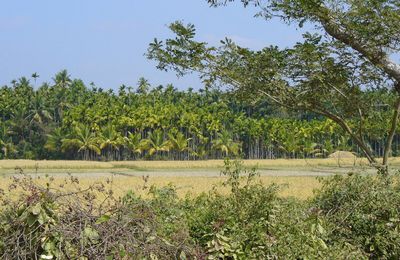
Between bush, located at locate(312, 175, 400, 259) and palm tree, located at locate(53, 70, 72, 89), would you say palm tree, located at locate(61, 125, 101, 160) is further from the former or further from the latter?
bush, located at locate(312, 175, 400, 259)

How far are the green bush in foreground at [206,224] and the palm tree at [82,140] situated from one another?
59228 mm

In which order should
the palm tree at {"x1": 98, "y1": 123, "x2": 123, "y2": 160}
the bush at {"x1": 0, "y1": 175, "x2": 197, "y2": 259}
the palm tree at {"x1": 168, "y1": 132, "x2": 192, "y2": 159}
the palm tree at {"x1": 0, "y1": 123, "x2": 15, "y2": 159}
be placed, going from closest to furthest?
the bush at {"x1": 0, "y1": 175, "x2": 197, "y2": 259}
the palm tree at {"x1": 98, "y1": 123, "x2": 123, "y2": 160}
the palm tree at {"x1": 168, "y1": 132, "x2": 192, "y2": 159}
the palm tree at {"x1": 0, "y1": 123, "x2": 15, "y2": 159}

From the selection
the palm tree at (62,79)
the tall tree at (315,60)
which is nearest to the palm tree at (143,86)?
the palm tree at (62,79)

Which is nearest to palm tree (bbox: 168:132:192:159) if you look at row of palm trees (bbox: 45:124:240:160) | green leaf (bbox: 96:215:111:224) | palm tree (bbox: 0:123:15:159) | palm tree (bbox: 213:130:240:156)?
row of palm trees (bbox: 45:124:240:160)

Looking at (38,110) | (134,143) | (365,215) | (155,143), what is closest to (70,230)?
(365,215)

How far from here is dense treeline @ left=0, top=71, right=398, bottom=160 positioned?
67875 mm

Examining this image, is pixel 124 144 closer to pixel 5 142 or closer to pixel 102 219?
pixel 5 142

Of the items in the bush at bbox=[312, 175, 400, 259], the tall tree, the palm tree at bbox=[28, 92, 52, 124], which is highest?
the palm tree at bbox=[28, 92, 52, 124]

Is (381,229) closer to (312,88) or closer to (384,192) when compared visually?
(384,192)

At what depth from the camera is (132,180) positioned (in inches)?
1110

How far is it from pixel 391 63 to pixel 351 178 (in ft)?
12.9

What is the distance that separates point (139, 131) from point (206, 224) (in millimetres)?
66926

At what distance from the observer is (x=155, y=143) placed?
67.4m

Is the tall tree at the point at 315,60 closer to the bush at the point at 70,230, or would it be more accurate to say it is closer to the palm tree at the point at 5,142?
the bush at the point at 70,230
